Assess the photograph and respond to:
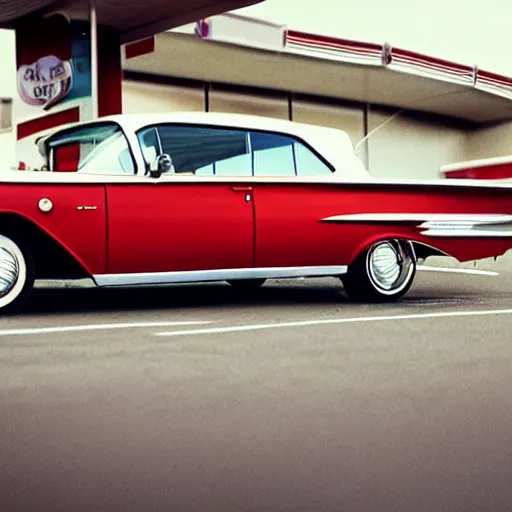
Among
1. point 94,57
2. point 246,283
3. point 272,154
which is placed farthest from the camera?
point 94,57

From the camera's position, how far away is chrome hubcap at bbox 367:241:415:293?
716cm

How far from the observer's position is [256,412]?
343cm

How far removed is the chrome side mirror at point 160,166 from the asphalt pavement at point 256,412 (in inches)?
40.0

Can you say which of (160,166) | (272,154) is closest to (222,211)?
(160,166)

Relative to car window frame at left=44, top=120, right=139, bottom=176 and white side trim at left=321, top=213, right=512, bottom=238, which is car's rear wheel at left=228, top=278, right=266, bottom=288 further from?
car window frame at left=44, top=120, right=139, bottom=176

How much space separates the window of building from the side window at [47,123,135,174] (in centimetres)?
16

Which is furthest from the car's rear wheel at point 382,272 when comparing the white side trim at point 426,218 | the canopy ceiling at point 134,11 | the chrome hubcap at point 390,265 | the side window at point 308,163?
the canopy ceiling at point 134,11

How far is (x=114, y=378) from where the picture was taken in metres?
4.06

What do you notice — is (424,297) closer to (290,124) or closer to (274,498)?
(290,124)

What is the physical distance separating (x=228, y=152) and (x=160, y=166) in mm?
758

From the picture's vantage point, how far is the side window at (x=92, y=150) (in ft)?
20.8

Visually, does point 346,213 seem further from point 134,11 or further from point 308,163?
point 134,11

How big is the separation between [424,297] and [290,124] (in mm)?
1910

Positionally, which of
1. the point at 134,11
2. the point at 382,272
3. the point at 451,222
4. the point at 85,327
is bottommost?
the point at 85,327
